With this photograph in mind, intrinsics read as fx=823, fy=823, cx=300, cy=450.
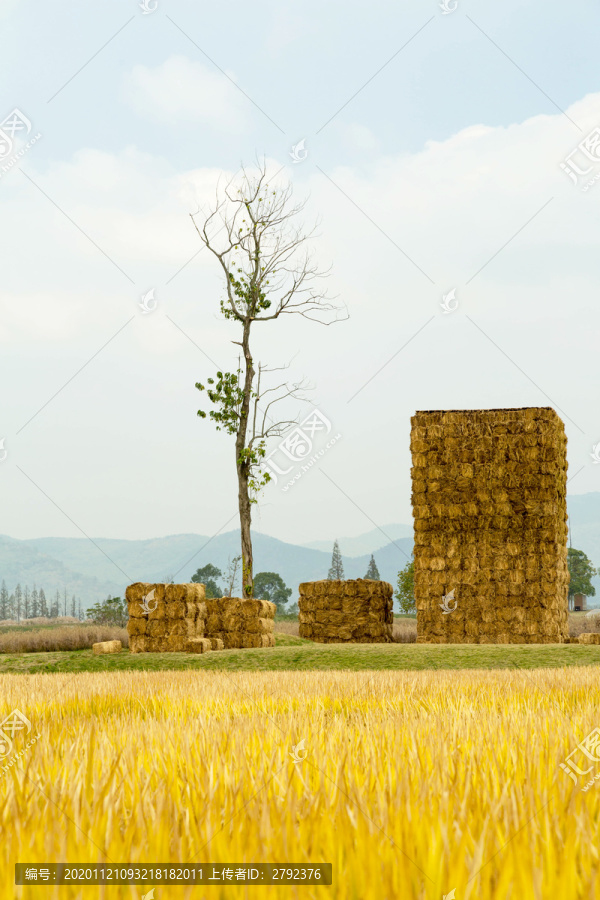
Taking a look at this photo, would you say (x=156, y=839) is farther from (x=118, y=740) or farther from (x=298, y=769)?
(x=118, y=740)

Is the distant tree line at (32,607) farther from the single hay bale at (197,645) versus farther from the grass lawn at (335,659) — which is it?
the grass lawn at (335,659)

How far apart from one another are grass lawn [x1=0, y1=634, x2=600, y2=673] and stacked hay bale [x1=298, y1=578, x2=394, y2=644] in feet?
18.0

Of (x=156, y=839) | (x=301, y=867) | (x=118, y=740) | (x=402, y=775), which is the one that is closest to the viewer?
(x=301, y=867)

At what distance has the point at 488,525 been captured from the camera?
1856cm

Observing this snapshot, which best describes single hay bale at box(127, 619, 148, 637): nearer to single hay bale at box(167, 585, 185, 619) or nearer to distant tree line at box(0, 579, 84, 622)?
single hay bale at box(167, 585, 185, 619)

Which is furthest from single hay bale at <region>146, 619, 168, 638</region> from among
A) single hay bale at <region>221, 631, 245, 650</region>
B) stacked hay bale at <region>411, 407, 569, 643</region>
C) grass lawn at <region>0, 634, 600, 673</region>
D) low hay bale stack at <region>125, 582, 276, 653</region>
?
stacked hay bale at <region>411, 407, 569, 643</region>

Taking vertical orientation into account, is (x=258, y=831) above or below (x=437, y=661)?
above

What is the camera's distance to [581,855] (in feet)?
6.29

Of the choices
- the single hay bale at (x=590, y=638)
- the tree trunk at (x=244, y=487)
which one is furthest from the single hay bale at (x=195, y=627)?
the single hay bale at (x=590, y=638)

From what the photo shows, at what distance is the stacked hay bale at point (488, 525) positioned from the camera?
18312mm

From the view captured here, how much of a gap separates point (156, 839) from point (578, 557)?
3128 inches

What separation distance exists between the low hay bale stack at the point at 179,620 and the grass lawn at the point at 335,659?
1971mm

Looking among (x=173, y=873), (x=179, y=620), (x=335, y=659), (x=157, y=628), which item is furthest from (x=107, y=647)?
(x=173, y=873)

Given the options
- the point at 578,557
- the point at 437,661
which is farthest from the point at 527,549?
the point at 578,557
